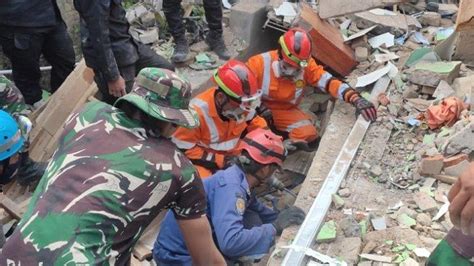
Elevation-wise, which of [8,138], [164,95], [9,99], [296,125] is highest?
[164,95]

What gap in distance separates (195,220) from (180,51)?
3396mm

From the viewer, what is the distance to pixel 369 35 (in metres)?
6.16

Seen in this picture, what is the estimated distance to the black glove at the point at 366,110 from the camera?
15.7 ft

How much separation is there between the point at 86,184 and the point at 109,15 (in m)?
2.38

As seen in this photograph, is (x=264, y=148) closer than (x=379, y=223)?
No

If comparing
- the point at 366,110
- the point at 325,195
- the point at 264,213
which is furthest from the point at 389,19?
the point at 264,213

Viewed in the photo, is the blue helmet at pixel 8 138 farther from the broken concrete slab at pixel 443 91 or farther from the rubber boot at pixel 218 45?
the broken concrete slab at pixel 443 91

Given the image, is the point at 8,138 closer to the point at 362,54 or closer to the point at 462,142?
the point at 462,142

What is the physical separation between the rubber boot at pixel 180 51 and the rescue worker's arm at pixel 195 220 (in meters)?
3.27

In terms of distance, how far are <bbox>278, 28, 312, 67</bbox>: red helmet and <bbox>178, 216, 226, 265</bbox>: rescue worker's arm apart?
8.44ft

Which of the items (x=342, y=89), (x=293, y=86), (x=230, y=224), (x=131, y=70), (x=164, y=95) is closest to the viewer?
(x=164, y=95)

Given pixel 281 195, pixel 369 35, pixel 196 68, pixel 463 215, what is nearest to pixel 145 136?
pixel 463 215

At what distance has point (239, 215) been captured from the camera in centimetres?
332

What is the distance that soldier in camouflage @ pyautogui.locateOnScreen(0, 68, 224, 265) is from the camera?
2.54m
